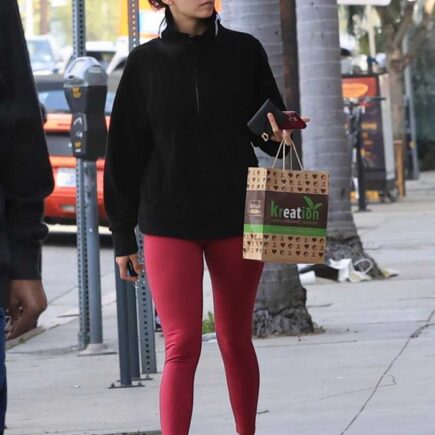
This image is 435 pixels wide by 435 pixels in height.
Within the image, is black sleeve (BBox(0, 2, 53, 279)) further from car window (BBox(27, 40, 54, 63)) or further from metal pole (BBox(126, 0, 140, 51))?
car window (BBox(27, 40, 54, 63))

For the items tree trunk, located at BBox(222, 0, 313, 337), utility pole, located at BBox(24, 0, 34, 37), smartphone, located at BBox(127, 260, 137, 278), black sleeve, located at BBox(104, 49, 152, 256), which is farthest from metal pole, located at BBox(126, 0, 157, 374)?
utility pole, located at BBox(24, 0, 34, 37)

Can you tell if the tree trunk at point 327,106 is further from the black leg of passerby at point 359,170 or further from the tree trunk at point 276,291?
the black leg of passerby at point 359,170

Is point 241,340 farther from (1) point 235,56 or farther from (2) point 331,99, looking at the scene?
(2) point 331,99

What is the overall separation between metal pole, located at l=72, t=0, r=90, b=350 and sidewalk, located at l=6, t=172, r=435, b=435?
24 centimetres

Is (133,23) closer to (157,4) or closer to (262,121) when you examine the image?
(157,4)

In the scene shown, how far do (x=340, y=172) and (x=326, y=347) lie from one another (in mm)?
4322

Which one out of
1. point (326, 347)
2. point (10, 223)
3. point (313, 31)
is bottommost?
point (326, 347)

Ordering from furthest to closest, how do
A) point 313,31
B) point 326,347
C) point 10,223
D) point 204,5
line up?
point 313,31 < point 326,347 < point 204,5 < point 10,223

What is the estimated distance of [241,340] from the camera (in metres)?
5.12

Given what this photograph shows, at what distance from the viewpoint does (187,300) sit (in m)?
4.95

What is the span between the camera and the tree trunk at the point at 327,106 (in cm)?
1262

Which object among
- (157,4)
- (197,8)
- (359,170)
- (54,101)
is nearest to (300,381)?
(157,4)

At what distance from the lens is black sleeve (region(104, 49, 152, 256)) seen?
5.05 meters

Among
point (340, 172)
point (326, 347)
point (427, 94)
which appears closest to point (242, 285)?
point (326, 347)
